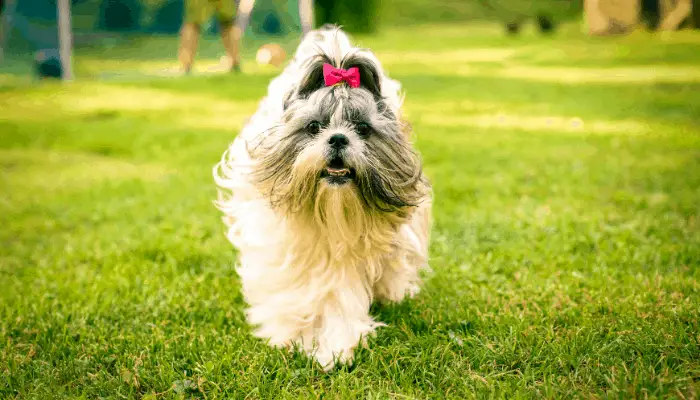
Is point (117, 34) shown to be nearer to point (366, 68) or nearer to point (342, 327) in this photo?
point (366, 68)

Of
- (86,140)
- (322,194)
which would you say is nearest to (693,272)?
(322,194)

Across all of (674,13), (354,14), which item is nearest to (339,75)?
(674,13)

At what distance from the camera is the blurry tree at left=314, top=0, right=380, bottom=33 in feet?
93.4

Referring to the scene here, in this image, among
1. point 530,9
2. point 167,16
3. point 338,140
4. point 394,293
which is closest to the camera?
point 338,140

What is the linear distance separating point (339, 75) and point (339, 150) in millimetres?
377

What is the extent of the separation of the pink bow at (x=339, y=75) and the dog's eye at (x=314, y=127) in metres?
0.20

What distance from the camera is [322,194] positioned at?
3.02 m

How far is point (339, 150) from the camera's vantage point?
2.91 m

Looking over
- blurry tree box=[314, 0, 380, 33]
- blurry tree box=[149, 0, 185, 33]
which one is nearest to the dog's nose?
blurry tree box=[149, 0, 185, 33]

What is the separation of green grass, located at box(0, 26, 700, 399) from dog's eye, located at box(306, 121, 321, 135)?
44.1 inches

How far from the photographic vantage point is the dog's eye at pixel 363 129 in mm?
3020

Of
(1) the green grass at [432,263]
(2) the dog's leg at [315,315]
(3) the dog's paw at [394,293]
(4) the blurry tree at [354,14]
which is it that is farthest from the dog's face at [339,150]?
(4) the blurry tree at [354,14]

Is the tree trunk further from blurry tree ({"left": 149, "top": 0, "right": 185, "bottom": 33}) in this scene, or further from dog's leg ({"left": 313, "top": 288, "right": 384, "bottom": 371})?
dog's leg ({"left": 313, "top": 288, "right": 384, "bottom": 371})

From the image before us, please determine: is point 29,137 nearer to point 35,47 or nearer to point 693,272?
point 35,47
